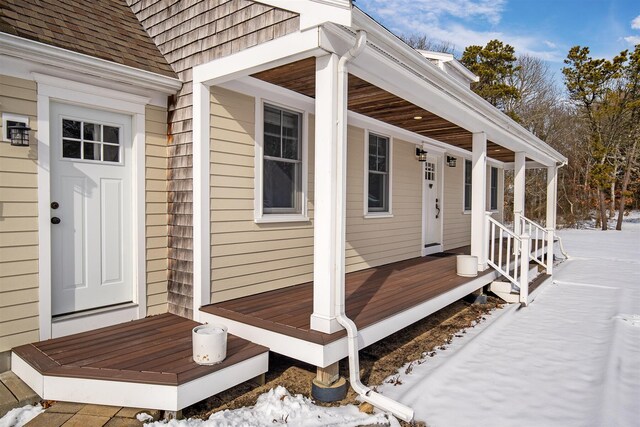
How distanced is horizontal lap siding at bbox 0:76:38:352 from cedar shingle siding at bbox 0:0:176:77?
1.44 feet

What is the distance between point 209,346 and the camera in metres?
2.69

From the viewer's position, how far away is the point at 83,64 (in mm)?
3225

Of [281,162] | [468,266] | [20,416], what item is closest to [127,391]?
[20,416]

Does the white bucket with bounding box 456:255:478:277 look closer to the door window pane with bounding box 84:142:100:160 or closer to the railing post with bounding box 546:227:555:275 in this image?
the railing post with bounding box 546:227:555:275

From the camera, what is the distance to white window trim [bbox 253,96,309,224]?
13.5 feet

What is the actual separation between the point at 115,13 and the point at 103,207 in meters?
2.22

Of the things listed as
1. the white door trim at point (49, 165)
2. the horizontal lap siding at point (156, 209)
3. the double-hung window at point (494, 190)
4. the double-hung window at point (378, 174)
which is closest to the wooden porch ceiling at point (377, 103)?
the double-hung window at point (378, 174)

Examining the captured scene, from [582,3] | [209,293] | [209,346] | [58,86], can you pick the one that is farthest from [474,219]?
[582,3]

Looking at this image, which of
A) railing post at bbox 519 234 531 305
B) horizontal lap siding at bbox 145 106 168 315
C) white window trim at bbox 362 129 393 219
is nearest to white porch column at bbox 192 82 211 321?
horizontal lap siding at bbox 145 106 168 315

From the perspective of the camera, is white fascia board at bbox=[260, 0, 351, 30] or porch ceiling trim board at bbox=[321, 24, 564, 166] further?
porch ceiling trim board at bbox=[321, 24, 564, 166]

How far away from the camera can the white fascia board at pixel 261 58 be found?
109 inches

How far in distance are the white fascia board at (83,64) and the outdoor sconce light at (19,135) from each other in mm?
513

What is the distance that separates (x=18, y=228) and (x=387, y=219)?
468 centimetres

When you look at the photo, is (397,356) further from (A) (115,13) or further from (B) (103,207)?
(A) (115,13)
